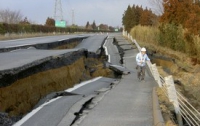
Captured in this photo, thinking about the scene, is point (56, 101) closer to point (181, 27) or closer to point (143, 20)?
point (181, 27)

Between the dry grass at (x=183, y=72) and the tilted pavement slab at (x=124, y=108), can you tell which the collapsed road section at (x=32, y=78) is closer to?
the tilted pavement slab at (x=124, y=108)

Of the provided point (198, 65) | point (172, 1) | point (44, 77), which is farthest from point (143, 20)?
point (44, 77)

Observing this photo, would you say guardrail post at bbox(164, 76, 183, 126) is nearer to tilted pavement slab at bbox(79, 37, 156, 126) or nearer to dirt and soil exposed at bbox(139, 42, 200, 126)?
dirt and soil exposed at bbox(139, 42, 200, 126)

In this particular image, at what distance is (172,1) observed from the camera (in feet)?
121

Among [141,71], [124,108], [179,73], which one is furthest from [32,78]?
[179,73]

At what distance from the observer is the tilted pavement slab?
27.5 ft

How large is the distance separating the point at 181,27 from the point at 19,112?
87.5 feet

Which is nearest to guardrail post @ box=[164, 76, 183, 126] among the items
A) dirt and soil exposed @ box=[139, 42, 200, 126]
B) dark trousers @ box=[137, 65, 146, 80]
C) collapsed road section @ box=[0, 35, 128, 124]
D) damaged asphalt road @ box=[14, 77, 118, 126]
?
dirt and soil exposed @ box=[139, 42, 200, 126]

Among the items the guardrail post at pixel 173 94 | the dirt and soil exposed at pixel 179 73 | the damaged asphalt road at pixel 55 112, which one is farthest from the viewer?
the dirt and soil exposed at pixel 179 73

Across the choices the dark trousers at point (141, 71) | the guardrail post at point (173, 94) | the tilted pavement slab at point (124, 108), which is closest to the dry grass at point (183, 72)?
the guardrail post at point (173, 94)

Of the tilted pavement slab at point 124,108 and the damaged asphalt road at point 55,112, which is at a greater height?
the damaged asphalt road at point 55,112

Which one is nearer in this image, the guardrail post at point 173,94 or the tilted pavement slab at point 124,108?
the tilted pavement slab at point 124,108

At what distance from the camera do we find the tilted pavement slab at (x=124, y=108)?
8391 mm

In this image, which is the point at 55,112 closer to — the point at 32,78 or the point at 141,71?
the point at 32,78
